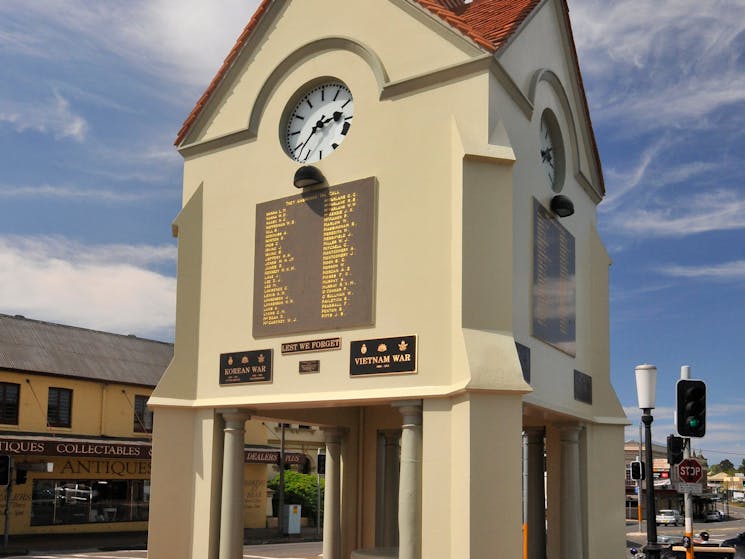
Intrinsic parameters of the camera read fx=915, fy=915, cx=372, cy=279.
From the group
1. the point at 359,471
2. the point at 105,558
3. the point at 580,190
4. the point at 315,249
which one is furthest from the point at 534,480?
the point at 105,558

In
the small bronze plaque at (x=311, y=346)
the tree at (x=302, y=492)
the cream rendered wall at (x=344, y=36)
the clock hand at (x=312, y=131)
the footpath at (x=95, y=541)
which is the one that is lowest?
the footpath at (x=95, y=541)

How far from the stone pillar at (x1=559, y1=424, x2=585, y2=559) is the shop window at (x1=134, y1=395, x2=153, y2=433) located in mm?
26759

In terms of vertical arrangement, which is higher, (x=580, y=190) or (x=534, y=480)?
(x=580, y=190)

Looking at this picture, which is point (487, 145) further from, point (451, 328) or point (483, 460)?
point (483, 460)

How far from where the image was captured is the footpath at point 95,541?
32.2m

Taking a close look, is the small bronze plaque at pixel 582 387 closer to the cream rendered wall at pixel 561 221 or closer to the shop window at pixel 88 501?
the cream rendered wall at pixel 561 221

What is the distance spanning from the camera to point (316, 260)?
1703 centimetres

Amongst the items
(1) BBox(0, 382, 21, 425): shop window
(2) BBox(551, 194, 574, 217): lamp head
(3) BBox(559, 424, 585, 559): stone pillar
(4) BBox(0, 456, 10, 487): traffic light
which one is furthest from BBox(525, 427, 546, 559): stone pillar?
(1) BBox(0, 382, 21, 425): shop window

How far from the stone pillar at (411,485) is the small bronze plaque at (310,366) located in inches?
72.9

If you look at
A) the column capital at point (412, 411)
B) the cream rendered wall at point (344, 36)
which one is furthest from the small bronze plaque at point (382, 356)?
the cream rendered wall at point (344, 36)

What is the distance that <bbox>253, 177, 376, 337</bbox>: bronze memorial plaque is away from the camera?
53.8ft

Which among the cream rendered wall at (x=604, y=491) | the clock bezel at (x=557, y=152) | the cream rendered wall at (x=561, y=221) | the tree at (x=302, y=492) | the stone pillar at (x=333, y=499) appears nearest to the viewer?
the cream rendered wall at (x=561, y=221)

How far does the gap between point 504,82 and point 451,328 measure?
15.0 feet

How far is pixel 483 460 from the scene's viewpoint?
46.9 feet
